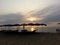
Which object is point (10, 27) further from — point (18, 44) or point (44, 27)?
point (18, 44)

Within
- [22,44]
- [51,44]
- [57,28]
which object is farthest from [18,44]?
[57,28]

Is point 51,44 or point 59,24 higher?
point 59,24

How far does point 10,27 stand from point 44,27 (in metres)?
7.74

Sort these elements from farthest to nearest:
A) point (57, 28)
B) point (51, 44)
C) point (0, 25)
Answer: point (57, 28) < point (0, 25) < point (51, 44)

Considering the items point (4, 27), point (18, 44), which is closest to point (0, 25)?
point (4, 27)

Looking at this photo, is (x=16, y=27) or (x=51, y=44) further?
(x=16, y=27)

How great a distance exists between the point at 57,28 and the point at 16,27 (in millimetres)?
9976

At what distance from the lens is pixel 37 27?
3278 centimetres

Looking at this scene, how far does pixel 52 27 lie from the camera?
3550cm

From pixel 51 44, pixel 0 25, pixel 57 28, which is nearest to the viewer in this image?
pixel 51 44

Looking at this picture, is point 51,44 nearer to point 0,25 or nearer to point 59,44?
point 59,44

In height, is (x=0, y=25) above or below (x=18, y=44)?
above

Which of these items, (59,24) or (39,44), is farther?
(59,24)

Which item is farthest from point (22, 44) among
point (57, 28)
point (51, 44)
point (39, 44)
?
point (57, 28)
